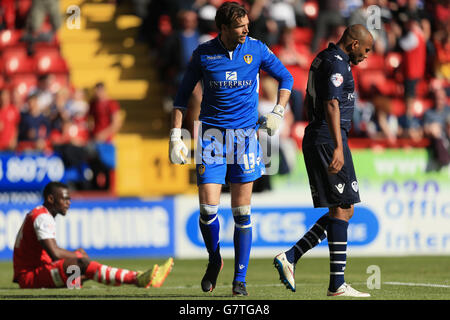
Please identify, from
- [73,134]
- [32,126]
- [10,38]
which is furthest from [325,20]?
[10,38]

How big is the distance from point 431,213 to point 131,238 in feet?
15.7

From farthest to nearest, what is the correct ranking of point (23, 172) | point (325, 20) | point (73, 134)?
point (325, 20)
point (73, 134)
point (23, 172)

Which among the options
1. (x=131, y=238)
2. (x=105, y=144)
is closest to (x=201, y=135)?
(x=131, y=238)

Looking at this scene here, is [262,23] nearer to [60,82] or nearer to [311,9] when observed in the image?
[311,9]

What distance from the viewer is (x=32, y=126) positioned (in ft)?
52.9

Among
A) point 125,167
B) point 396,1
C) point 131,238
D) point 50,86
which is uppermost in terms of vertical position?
point 396,1

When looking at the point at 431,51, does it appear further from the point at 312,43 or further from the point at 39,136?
the point at 39,136

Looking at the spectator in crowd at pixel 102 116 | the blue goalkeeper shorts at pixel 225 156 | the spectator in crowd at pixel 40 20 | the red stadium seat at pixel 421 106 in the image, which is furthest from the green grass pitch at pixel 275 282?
the spectator in crowd at pixel 40 20

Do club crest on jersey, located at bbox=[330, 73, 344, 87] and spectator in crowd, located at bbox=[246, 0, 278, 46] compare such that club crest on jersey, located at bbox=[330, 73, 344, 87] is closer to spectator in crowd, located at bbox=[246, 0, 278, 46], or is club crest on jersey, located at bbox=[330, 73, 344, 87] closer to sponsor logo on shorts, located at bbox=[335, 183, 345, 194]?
sponsor logo on shorts, located at bbox=[335, 183, 345, 194]

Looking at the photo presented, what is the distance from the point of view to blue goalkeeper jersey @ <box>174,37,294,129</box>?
808cm

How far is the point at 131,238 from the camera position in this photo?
14617 mm

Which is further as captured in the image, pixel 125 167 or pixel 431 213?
pixel 125 167

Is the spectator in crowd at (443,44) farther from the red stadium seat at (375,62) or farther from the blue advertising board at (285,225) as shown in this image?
the blue advertising board at (285,225)

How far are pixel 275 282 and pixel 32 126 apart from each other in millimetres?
7479
